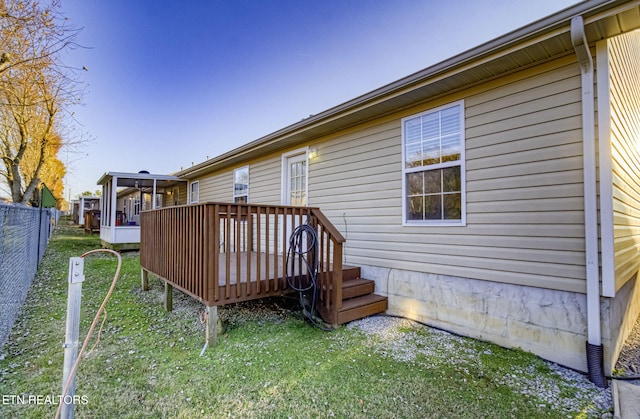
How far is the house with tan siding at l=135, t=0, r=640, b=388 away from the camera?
2631 millimetres

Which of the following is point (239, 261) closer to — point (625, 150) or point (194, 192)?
point (625, 150)

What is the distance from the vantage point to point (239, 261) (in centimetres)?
333

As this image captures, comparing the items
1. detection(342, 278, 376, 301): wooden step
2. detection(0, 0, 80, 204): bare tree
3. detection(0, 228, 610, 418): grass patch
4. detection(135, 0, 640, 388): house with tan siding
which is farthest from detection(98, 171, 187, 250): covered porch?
detection(135, 0, 640, 388): house with tan siding

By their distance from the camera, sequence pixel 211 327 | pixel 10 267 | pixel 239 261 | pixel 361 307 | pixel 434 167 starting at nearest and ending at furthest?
pixel 211 327 → pixel 239 261 → pixel 10 267 → pixel 434 167 → pixel 361 307

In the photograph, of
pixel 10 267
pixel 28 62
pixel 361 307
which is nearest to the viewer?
pixel 10 267

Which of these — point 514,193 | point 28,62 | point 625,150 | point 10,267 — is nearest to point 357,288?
point 514,193

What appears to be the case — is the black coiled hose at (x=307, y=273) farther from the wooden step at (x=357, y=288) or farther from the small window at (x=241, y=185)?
the small window at (x=241, y=185)

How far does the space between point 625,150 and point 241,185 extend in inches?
283

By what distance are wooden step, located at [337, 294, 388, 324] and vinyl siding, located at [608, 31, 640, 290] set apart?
246 centimetres

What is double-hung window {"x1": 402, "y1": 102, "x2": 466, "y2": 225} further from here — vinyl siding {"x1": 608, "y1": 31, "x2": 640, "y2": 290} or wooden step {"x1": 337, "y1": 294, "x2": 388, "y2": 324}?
vinyl siding {"x1": 608, "y1": 31, "x2": 640, "y2": 290}

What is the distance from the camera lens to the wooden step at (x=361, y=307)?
3.74m

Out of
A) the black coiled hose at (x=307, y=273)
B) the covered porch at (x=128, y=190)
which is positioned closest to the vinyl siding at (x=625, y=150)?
the black coiled hose at (x=307, y=273)

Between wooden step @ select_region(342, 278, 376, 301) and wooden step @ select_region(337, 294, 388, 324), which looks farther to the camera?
wooden step @ select_region(342, 278, 376, 301)

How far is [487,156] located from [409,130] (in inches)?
44.9
